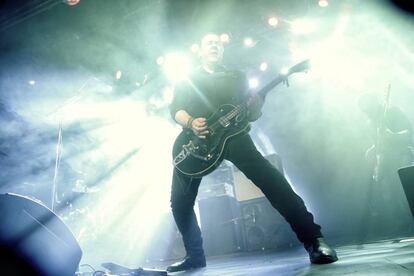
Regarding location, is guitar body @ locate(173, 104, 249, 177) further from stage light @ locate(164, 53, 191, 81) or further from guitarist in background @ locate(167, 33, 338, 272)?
stage light @ locate(164, 53, 191, 81)

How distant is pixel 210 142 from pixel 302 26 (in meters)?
5.03

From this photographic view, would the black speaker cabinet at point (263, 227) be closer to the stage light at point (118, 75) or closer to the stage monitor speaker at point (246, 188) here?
the stage monitor speaker at point (246, 188)

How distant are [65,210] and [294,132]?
23.0 ft

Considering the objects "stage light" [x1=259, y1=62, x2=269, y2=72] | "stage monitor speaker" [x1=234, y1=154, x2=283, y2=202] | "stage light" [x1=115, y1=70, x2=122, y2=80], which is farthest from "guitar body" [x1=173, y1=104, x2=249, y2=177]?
"stage light" [x1=259, y1=62, x2=269, y2=72]

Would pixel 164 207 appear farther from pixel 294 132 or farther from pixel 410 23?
Result: pixel 410 23

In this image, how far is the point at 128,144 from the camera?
9.96 meters

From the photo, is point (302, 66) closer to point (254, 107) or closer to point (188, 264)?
point (254, 107)

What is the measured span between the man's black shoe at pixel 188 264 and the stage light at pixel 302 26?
217 inches

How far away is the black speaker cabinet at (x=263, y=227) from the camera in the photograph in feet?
18.8

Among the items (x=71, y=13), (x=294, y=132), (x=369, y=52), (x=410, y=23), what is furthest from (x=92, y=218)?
(x=410, y=23)

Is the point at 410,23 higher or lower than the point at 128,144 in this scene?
higher

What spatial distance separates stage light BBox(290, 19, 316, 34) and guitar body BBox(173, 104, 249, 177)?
458cm

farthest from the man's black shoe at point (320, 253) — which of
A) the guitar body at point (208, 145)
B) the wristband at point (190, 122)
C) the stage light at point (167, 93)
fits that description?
the stage light at point (167, 93)

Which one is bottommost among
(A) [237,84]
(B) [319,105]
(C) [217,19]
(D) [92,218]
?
(D) [92,218]
